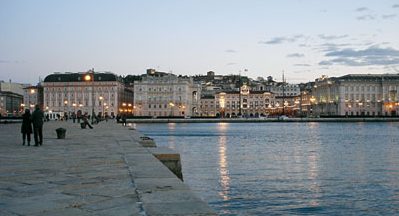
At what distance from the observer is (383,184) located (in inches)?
722

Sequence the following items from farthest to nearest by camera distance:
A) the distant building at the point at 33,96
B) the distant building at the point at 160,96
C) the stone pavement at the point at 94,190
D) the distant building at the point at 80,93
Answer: the distant building at the point at 33,96 < the distant building at the point at 160,96 < the distant building at the point at 80,93 < the stone pavement at the point at 94,190

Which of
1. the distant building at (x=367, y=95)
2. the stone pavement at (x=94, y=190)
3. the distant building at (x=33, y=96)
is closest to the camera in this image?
the stone pavement at (x=94, y=190)

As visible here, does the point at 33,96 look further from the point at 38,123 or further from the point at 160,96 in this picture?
the point at 38,123

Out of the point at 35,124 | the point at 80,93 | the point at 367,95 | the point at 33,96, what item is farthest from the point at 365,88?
the point at 35,124

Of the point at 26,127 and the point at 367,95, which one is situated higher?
the point at 367,95

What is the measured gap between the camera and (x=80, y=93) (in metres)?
168

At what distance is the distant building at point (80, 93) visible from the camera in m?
166

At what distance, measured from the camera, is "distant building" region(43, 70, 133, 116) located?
6521 inches

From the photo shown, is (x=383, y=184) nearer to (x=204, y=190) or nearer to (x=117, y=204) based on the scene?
(x=204, y=190)

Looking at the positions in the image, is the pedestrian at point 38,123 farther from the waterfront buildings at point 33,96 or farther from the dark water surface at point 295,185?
the waterfront buildings at point 33,96

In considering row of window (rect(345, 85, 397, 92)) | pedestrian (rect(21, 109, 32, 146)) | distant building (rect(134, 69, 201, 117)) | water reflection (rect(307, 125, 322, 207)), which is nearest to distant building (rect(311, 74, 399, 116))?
row of window (rect(345, 85, 397, 92))

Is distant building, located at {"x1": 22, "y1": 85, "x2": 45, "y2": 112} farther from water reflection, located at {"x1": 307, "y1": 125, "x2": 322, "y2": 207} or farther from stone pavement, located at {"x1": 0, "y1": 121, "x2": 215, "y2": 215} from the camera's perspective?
stone pavement, located at {"x1": 0, "y1": 121, "x2": 215, "y2": 215}

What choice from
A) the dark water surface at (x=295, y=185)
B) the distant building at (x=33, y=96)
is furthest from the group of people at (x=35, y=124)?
the distant building at (x=33, y=96)

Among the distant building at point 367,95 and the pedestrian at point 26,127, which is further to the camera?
the distant building at point 367,95
